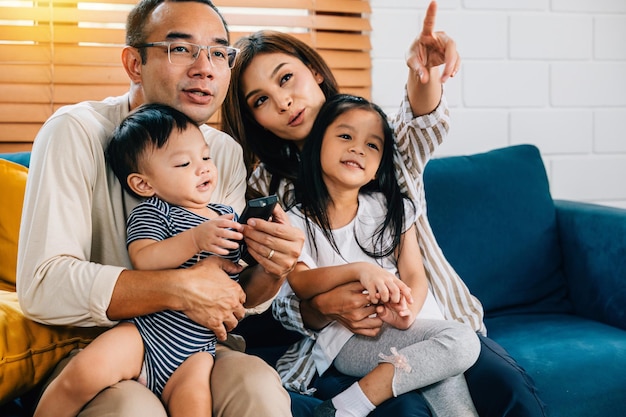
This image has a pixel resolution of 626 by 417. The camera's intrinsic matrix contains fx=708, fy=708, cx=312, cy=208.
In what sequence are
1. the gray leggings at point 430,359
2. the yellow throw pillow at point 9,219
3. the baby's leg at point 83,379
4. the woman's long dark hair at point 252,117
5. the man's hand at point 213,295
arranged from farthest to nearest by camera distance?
the woman's long dark hair at point 252,117, the yellow throw pillow at point 9,219, the gray leggings at point 430,359, the man's hand at point 213,295, the baby's leg at point 83,379

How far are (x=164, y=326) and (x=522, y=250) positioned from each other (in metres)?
1.19

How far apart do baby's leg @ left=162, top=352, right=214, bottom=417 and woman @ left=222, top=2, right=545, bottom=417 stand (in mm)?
309

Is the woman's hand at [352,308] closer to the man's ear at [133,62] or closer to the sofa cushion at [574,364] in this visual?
the sofa cushion at [574,364]

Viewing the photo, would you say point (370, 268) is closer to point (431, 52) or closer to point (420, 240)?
point (420, 240)

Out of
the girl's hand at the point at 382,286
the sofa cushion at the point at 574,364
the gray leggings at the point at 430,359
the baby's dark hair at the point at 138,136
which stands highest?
the baby's dark hair at the point at 138,136

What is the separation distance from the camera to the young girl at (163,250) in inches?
48.1

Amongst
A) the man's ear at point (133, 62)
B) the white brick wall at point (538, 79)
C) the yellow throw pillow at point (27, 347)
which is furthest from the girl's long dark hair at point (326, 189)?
the white brick wall at point (538, 79)

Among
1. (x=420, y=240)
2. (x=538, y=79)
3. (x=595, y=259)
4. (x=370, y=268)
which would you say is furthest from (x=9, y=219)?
(x=538, y=79)

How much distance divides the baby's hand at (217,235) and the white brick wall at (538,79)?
4.36 feet

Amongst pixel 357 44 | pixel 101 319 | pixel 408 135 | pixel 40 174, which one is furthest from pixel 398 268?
pixel 357 44

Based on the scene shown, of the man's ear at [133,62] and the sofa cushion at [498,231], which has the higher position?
the man's ear at [133,62]

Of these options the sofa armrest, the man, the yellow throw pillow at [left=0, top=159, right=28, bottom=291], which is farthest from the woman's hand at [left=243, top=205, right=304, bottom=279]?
the sofa armrest

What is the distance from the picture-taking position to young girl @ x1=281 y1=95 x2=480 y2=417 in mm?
1441

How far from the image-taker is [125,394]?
1202mm
